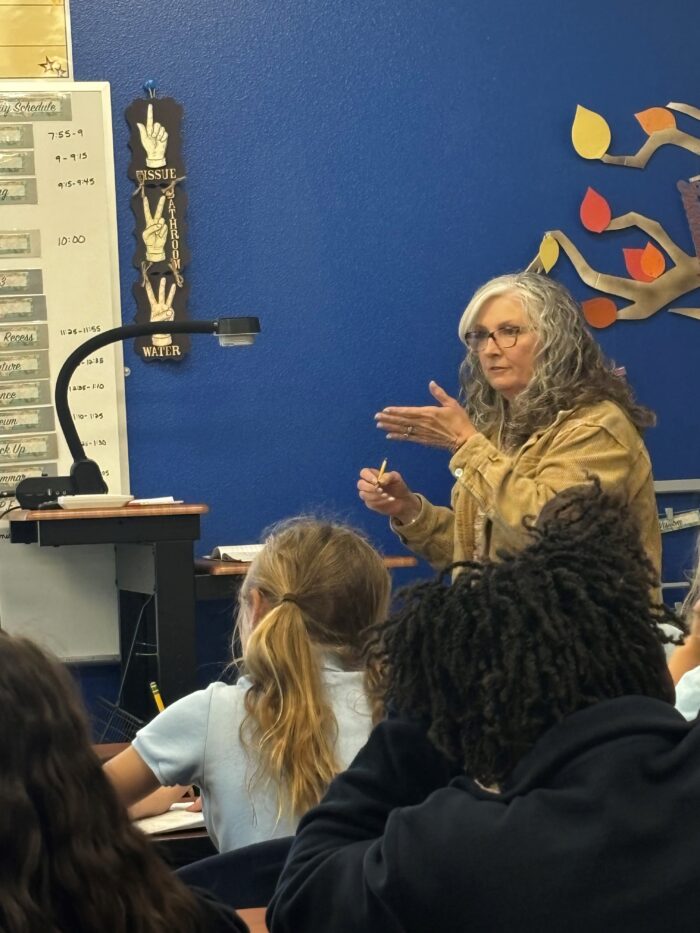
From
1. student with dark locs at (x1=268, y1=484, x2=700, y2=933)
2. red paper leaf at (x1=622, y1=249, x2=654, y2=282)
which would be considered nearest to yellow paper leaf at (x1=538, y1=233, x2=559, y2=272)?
red paper leaf at (x1=622, y1=249, x2=654, y2=282)

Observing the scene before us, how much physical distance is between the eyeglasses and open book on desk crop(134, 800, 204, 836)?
1.44 metres

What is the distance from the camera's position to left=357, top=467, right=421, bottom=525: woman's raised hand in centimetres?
312

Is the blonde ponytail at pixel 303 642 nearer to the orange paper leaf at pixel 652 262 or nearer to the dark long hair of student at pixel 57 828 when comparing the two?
the dark long hair of student at pixel 57 828

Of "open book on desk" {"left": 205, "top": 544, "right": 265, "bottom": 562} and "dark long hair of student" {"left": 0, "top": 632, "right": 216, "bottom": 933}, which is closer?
"dark long hair of student" {"left": 0, "top": 632, "right": 216, "bottom": 933}

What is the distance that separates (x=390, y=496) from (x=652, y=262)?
1175 millimetres

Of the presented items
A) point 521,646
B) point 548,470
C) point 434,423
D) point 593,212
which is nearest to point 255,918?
point 521,646

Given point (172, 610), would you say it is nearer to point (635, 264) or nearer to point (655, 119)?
point (635, 264)

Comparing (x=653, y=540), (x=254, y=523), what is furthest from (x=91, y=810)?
(x=254, y=523)

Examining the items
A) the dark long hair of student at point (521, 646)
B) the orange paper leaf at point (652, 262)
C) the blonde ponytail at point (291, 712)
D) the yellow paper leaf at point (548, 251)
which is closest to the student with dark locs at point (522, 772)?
the dark long hair of student at point (521, 646)

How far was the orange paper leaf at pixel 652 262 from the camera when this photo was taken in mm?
3750

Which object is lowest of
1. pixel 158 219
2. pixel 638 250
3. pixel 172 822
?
pixel 172 822

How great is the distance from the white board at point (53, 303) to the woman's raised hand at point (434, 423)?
0.77 m

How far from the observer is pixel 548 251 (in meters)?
3.68

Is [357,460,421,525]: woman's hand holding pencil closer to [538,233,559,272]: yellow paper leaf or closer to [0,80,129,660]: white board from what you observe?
[0,80,129,660]: white board
